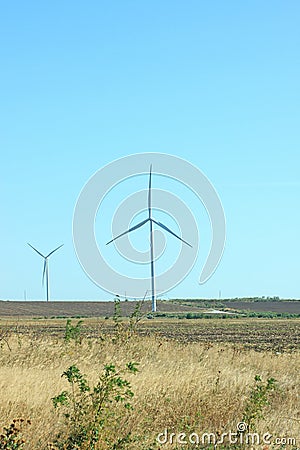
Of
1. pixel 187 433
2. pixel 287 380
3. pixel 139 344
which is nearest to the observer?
pixel 187 433

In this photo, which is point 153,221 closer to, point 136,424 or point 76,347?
point 76,347

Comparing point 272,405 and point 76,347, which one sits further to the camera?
point 76,347

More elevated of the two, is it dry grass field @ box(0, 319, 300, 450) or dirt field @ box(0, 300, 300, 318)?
dirt field @ box(0, 300, 300, 318)

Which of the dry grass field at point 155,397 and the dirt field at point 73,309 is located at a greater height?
the dirt field at point 73,309

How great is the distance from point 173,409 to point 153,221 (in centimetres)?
4531

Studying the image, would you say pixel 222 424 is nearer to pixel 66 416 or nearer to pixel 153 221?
pixel 66 416

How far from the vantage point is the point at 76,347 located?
54.4 feet

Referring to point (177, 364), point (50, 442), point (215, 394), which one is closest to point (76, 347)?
point (177, 364)

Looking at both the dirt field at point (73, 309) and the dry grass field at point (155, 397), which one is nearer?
the dry grass field at point (155, 397)

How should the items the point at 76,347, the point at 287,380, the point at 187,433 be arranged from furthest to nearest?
1. the point at 76,347
2. the point at 287,380
3. the point at 187,433

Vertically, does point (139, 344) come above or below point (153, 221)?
below

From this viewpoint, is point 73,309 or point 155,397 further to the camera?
point 73,309

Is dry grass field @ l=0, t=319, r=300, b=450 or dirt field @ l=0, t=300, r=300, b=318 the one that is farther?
dirt field @ l=0, t=300, r=300, b=318

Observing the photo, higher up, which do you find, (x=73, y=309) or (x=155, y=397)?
(x=73, y=309)
